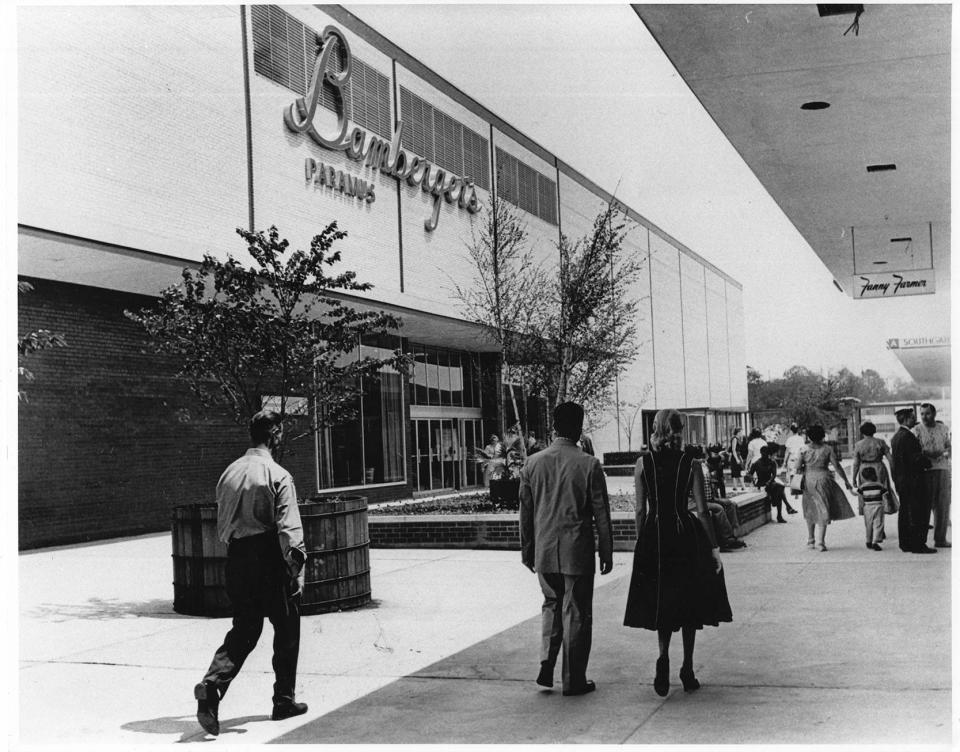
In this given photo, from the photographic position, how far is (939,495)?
12336 mm

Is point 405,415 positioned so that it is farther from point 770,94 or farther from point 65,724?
point 65,724

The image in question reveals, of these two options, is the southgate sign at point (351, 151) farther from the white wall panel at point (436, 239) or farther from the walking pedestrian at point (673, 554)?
the walking pedestrian at point (673, 554)

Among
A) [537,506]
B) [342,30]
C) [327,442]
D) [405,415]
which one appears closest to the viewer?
[537,506]

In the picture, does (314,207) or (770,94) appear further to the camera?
(314,207)

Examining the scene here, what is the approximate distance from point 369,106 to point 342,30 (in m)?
1.77

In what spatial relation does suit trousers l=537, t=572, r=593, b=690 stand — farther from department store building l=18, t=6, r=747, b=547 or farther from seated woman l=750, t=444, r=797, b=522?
seated woman l=750, t=444, r=797, b=522

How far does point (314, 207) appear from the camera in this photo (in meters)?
21.9

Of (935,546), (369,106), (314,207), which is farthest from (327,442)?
(935,546)

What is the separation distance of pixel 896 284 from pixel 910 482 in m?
7.01

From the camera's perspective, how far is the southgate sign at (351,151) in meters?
21.6

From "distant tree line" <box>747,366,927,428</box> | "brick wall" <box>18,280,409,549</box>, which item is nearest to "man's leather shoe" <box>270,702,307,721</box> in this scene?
"brick wall" <box>18,280,409,549</box>

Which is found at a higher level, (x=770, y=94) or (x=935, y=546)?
(x=770, y=94)

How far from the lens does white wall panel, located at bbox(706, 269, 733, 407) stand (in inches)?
2554

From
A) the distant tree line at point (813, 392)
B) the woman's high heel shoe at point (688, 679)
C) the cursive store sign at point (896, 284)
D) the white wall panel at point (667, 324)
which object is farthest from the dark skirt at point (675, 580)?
the distant tree line at point (813, 392)
